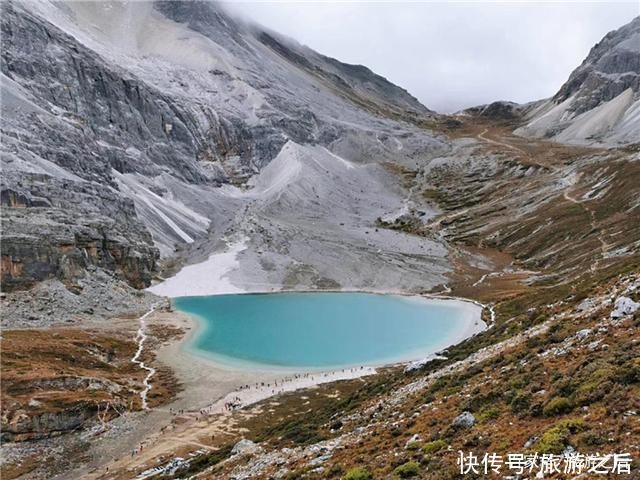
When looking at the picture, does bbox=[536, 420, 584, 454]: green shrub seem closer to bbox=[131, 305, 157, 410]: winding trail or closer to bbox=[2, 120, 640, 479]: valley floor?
bbox=[2, 120, 640, 479]: valley floor

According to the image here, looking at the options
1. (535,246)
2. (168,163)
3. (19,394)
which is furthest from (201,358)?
(168,163)

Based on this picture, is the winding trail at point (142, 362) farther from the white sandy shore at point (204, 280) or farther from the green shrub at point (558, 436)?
the green shrub at point (558, 436)

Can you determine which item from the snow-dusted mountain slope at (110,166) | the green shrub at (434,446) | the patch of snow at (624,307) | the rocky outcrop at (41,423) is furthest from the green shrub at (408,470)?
the snow-dusted mountain slope at (110,166)

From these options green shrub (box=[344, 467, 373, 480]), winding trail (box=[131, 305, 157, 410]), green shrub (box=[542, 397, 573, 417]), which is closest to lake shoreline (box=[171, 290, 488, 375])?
winding trail (box=[131, 305, 157, 410])

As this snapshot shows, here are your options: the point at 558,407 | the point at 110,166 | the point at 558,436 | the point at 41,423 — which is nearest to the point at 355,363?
the point at 41,423

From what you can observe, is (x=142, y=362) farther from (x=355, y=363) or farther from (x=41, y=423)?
(x=355, y=363)
